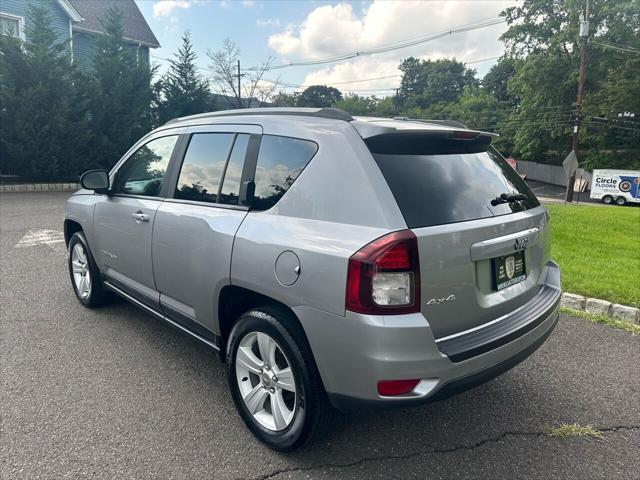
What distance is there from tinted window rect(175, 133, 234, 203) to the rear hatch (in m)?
1.17

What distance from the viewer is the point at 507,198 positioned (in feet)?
8.86

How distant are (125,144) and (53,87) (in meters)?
2.98

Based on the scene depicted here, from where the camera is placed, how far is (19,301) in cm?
485

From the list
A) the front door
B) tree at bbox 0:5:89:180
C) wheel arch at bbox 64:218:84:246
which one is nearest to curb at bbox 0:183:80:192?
tree at bbox 0:5:89:180

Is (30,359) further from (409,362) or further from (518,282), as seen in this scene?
(518,282)

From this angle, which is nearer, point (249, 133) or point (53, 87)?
point (249, 133)

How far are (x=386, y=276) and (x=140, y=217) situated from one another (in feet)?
7.45

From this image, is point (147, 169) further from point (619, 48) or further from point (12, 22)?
point (619, 48)

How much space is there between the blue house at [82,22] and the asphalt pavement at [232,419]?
1594 cm

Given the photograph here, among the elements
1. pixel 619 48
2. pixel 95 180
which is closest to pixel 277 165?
pixel 95 180

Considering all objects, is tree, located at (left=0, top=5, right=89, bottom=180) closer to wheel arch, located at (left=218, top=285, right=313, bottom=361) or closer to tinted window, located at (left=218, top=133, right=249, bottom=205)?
tinted window, located at (left=218, top=133, right=249, bottom=205)

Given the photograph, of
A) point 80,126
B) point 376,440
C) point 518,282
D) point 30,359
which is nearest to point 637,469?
point 518,282

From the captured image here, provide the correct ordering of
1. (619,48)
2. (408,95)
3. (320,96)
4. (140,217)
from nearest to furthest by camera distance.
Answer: (140,217)
(619,48)
(320,96)
(408,95)

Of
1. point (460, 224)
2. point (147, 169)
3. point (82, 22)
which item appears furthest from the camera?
point (82, 22)
